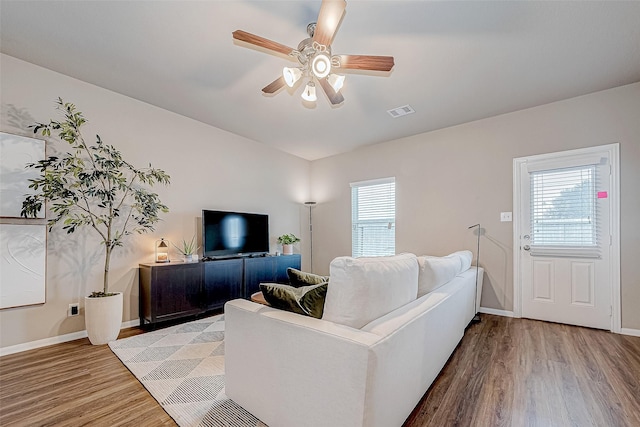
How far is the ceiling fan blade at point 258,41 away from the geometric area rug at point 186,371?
2395 millimetres

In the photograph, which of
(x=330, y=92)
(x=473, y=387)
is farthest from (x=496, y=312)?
(x=330, y=92)

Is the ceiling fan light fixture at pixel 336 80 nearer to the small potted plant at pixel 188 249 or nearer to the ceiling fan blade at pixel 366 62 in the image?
the ceiling fan blade at pixel 366 62

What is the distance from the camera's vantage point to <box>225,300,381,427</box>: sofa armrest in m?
1.18

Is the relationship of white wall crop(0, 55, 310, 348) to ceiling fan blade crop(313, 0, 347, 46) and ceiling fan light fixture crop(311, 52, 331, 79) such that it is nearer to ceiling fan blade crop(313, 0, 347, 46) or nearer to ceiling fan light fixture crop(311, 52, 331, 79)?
ceiling fan light fixture crop(311, 52, 331, 79)

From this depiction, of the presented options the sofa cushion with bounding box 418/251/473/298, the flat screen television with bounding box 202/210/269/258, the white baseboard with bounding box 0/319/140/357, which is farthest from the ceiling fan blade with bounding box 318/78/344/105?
the white baseboard with bounding box 0/319/140/357

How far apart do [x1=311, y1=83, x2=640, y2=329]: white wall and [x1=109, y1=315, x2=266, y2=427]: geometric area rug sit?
10.3ft

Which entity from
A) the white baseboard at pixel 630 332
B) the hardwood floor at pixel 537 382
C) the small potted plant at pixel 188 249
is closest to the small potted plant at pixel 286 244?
the small potted plant at pixel 188 249

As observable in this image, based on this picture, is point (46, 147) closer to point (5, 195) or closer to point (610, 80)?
point (5, 195)

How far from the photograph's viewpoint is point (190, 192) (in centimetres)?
394

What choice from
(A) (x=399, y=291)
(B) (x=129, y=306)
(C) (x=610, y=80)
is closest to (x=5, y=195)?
(B) (x=129, y=306)

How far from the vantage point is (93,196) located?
9.89 feet

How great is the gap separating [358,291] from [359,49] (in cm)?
212

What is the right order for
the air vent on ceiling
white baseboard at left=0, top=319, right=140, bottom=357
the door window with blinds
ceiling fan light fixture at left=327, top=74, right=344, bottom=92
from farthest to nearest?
the door window with blinds → the air vent on ceiling → white baseboard at left=0, top=319, right=140, bottom=357 → ceiling fan light fixture at left=327, top=74, right=344, bottom=92

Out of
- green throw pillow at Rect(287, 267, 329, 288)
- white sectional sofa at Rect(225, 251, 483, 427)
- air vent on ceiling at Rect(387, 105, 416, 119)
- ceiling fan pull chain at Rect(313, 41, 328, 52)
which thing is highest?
air vent on ceiling at Rect(387, 105, 416, 119)
